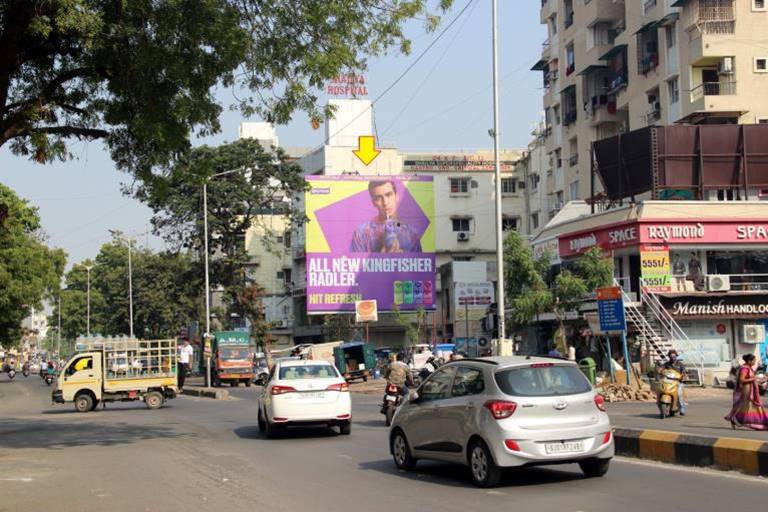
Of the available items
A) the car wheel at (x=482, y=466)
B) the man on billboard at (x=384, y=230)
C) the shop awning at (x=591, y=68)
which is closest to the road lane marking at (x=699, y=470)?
the car wheel at (x=482, y=466)

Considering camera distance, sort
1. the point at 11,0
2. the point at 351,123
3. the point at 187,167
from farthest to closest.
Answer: the point at 351,123 < the point at 187,167 < the point at 11,0

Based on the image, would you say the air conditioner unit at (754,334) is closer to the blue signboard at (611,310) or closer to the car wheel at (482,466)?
the blue signboard at (611,310)

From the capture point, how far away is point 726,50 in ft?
147

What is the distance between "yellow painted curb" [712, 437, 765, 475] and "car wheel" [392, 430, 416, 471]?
13.6ft

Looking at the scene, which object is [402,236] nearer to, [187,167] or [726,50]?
[726,50]

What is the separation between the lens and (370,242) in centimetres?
6353

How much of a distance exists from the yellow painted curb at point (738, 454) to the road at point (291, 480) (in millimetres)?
287

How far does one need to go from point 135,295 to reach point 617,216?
53.5m

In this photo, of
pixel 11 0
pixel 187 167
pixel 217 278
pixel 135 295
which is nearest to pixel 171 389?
pixel 187 167

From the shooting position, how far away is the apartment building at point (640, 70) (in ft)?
147

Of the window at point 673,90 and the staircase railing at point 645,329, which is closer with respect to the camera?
the staircase railing at point 645,329

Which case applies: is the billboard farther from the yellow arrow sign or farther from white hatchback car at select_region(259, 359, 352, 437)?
white hatchback car at select_region(259, 359, 352, 437)

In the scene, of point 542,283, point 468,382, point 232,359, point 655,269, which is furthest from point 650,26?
point 468,382

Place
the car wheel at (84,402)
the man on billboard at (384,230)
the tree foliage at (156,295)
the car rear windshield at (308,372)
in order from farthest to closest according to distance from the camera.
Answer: the tree foliage at (156,295)
the man on billboard at (384,230)
the car wheel at (84,402)
the car rear windshield at (308,372)
